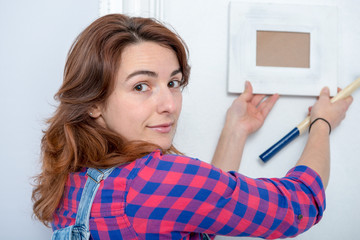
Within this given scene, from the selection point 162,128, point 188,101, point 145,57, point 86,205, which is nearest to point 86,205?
point 86,205

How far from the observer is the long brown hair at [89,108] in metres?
0.81

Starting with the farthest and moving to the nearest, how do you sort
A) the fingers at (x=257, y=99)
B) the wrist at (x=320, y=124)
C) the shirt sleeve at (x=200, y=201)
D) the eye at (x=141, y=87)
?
the fingers at (x=257, y=99) < the wrist at (x=320, y=124) < the eye at (x=141, y=87) < the shirt sleeve at (x=200, y=201)

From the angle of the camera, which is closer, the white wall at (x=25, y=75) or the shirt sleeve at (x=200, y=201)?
the shirt sleeve at (x=200, y=201)

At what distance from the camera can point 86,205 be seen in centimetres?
78

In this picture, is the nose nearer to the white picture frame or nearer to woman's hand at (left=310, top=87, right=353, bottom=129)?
the white picture frame

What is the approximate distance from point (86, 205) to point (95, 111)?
23 centimetres

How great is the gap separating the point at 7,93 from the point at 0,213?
0.40 meters

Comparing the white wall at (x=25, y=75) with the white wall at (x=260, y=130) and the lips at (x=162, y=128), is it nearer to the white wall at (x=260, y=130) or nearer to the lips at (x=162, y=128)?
the white wall at (x=260, y=130)

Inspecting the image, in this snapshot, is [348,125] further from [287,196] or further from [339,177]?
[287,196]

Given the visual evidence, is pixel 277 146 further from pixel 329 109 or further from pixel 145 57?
pixel 145 57

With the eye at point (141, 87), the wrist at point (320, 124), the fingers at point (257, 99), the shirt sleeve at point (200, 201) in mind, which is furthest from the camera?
the fingers at point (257, 99)

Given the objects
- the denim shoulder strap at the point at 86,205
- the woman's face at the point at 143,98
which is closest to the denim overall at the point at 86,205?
the denim shoulder strap at the point at 86,205

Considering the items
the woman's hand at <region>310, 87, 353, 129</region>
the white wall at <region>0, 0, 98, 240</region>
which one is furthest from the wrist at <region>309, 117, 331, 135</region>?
the white wall at <region>0, 0, 98, 240</region>

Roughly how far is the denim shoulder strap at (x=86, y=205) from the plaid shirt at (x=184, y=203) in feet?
0.04
